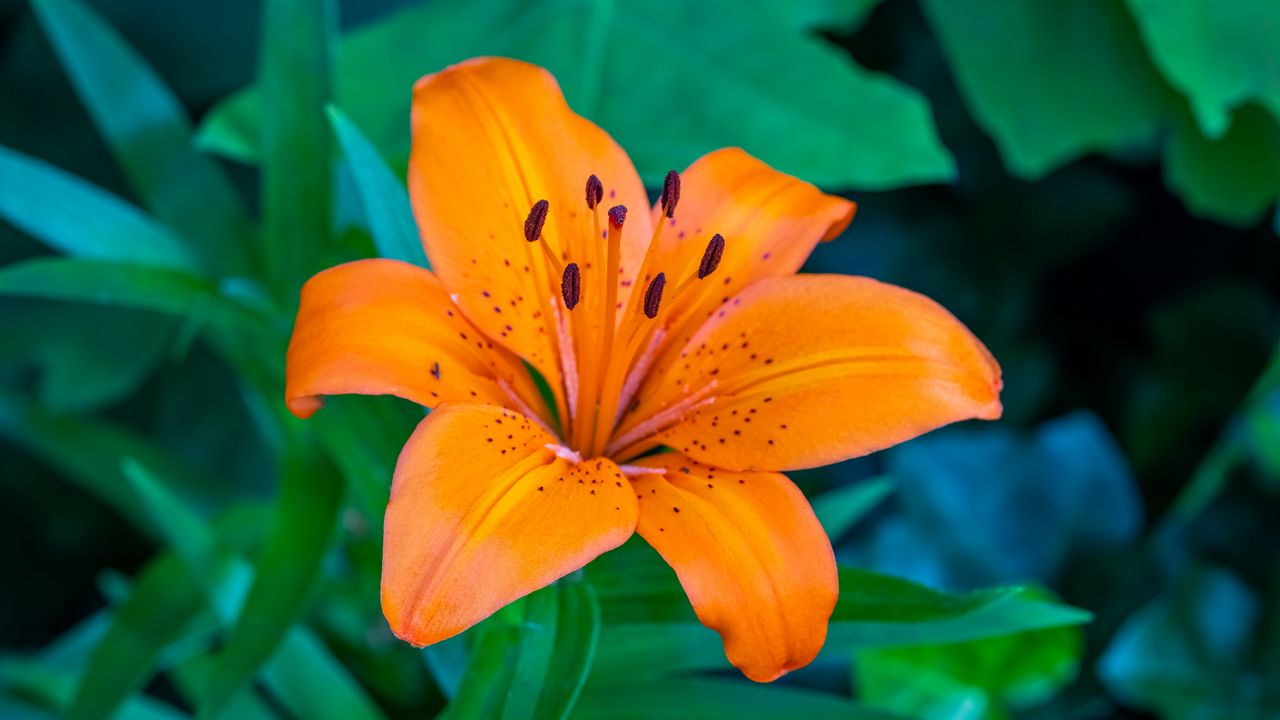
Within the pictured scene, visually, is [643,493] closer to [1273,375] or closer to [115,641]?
[115,641]

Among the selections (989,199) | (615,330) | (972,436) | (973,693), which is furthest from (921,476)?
(615,330)

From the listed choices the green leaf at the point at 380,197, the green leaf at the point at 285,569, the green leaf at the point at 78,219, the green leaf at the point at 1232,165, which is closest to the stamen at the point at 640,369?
the green leaf at the point at 380,197

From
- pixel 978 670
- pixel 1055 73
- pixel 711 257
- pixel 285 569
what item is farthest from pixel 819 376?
pixel 1055 73

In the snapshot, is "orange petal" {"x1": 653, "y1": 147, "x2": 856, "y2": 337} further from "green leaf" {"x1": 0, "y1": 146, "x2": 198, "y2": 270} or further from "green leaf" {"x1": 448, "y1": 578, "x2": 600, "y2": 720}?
"green leaf" {"x1": 0, "y1": 146, "x2": 198, "y2": 270}

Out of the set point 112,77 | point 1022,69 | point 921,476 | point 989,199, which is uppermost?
point 112,77

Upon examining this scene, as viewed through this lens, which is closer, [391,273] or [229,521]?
[391,273]

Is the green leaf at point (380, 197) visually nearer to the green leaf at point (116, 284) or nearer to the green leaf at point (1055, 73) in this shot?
the green leaf at point (116, 284)

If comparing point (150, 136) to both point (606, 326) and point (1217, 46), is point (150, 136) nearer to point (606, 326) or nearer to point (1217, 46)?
point (606, 326)
